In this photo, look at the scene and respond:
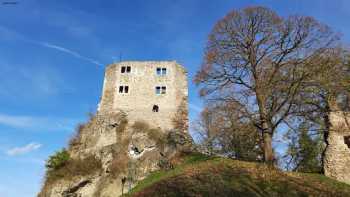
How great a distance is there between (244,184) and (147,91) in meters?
17.4

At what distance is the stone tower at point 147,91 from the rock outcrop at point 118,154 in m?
0.98

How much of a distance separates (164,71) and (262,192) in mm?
19330

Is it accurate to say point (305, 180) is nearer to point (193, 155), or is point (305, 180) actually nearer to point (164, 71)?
point (193, 155)

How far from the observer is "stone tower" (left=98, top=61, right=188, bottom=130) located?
29.4 meters

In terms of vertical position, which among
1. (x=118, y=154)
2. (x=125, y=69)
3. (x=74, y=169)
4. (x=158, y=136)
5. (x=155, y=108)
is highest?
(x=125, y=69)

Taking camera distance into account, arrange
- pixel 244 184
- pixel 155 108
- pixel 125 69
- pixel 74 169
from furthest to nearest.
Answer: pixel 125 69 → pixel 155 108 → pixel 74 169 → pixel 244 184

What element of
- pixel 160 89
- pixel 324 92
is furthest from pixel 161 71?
pixel 324 92

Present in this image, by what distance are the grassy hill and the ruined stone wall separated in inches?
51.5

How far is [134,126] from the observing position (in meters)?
28.9

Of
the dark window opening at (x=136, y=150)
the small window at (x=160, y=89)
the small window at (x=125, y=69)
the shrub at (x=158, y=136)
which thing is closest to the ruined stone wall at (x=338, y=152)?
the shrub at (x=158, y=136)

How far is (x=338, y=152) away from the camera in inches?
734

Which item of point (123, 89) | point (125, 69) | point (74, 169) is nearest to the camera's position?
point (74, 169)

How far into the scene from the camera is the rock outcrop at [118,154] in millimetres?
24781

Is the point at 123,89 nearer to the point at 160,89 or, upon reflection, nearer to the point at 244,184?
the point at 160,89
